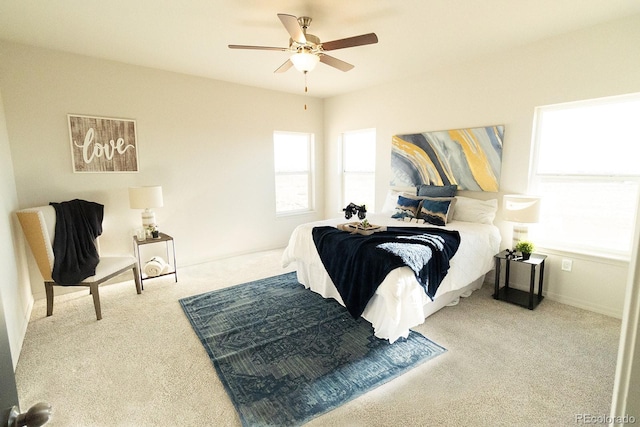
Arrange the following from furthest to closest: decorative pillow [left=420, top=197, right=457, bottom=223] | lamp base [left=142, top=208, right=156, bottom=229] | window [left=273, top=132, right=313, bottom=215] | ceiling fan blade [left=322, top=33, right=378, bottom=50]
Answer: window [left=273, top=132, right=313, bottom=215], lamp base [left=142, top=208, right=156, bottom=229], decorative pillow [left=420, top=197, right=457, bottom=223], ceiling fan blade [left=322, top=33, right=378, bottom=50]

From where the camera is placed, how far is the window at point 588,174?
2814 millimetres

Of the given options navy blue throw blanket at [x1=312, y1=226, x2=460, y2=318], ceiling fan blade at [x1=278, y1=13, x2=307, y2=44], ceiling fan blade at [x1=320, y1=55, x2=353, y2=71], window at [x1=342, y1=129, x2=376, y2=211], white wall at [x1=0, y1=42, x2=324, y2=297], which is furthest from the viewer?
window at [x1=342, y1=129, x2=376, y2=211]

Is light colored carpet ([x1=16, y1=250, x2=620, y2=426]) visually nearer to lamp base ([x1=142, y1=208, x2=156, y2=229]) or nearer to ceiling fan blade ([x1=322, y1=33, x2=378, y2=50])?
lamp base ([x1=142, y1=208, x2=156, y2=229])

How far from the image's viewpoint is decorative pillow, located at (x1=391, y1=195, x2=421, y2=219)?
3.85 meters

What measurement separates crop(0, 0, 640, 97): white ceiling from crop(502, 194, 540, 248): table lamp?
1.60 m

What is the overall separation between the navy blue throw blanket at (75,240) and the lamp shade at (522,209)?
4177mm

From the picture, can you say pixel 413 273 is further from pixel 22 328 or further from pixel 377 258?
pixel 22 328

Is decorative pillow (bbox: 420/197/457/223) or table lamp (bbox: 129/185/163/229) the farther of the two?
decorative pillow (bbox: 420/197/457/223)

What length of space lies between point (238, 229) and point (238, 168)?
97 cm

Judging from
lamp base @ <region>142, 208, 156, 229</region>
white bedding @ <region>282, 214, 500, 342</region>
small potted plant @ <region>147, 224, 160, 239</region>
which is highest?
lamp base @ <region>142, 208, 156, 229</region>

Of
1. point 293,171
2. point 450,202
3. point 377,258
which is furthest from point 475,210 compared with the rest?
point 293,171

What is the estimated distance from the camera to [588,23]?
9.05 feet

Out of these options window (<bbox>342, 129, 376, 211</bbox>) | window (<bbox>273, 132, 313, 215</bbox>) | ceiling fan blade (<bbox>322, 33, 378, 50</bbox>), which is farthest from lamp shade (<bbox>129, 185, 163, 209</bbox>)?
window (<bbox>342, 129, 376, 211</bbox>)

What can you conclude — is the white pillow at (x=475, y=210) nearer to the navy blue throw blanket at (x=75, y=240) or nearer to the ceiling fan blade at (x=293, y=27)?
the ceiling fan blade at (x=293, y=27)
